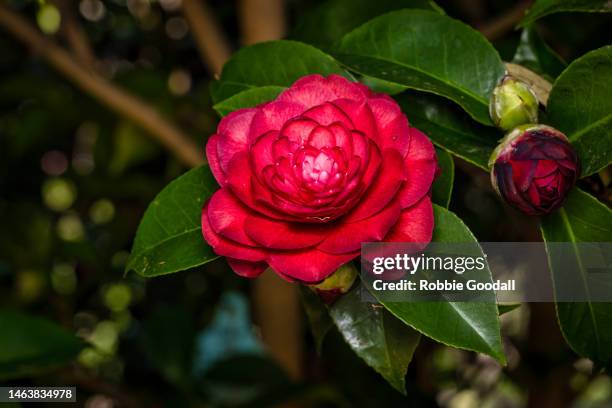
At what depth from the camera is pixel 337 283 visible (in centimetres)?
47

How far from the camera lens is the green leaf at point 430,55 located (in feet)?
1.79

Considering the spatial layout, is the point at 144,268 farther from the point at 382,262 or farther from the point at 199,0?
the point at 199,0

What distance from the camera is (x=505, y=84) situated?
0.51 metres

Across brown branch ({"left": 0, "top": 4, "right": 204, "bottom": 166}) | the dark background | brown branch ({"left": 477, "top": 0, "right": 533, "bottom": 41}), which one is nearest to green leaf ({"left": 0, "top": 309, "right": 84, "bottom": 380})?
the dark background

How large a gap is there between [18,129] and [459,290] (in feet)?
3.52

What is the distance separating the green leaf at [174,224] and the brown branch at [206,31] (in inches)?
24.7

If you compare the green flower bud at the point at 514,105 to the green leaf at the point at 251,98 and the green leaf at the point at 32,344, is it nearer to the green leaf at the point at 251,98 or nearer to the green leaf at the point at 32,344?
the green leaf at the point at 251,98

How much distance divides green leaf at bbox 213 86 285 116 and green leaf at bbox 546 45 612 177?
202mm

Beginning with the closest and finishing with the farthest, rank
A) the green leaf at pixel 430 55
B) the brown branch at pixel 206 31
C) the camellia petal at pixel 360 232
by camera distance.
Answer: the camellia petal at pixel 360 232
the green leaf at pixel 430 55
the brown branch at pixel 206 31

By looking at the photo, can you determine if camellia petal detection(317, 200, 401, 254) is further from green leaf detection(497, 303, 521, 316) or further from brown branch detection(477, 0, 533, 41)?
brown branch detection(477, 0, 533, 41)

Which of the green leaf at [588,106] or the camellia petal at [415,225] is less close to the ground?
the green leaf at [588,106]

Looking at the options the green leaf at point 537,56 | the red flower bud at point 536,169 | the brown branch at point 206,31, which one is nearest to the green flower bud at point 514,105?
the red flower bud at point 536,169

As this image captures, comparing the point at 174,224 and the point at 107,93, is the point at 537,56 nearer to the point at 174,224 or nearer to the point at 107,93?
the point at 174,224

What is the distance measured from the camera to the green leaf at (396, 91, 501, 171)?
521 millimetres
